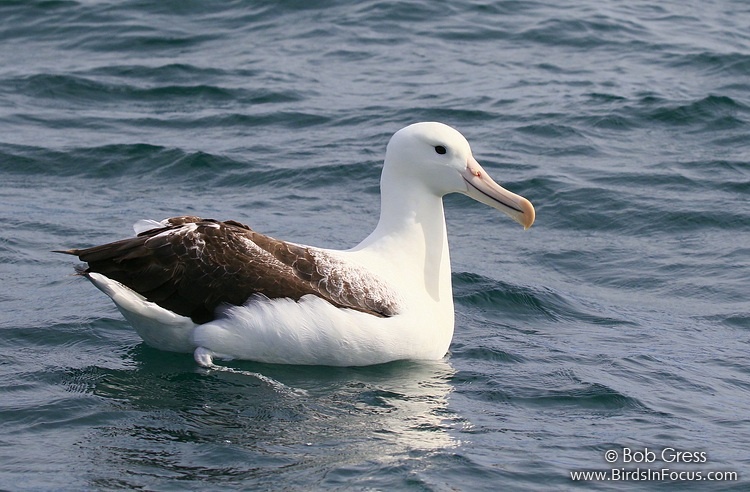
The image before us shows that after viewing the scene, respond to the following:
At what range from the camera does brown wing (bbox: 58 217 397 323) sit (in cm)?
939

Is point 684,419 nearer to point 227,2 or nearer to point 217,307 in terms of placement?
point 217,307

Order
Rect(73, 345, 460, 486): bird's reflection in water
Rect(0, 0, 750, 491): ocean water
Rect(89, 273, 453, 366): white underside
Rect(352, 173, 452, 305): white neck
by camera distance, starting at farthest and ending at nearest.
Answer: Rect(352, 173, 452, 305): white neck
Rect(89, 273, 453, 366): white underside
Rect(0, 0, 750, 491): ocean water
Rect(73, 345, 460, 486): bird's reflection in water

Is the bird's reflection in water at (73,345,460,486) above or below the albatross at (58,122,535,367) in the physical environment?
below

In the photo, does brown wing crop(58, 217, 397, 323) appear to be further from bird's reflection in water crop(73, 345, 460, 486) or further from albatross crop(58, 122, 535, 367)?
bird's reflection in water crop(73, 345, 460, 486)

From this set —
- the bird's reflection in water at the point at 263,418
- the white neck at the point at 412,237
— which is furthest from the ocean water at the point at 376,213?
the white neck at the point at 412,237

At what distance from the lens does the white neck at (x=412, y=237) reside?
10227 mm

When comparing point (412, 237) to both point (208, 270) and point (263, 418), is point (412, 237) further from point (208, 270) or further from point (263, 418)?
point (263, 418)

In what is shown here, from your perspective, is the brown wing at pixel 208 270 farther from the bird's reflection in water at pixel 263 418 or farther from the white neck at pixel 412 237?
the white neck at pixel 412 237

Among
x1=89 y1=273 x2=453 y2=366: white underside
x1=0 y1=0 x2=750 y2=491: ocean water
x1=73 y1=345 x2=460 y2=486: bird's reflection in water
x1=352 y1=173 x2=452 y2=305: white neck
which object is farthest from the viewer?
x1=352 y1=173 x2=452 y2=305: white neck

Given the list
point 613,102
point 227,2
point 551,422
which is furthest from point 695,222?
point 227,2

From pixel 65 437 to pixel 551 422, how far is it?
127 inches

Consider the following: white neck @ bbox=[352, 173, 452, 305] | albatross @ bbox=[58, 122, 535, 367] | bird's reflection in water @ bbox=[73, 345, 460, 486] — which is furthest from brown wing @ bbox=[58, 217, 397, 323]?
white neck @ bbox=[352, 173, 452, 305]

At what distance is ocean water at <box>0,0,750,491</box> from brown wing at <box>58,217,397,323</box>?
56 centimetres

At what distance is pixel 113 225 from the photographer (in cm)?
1331
